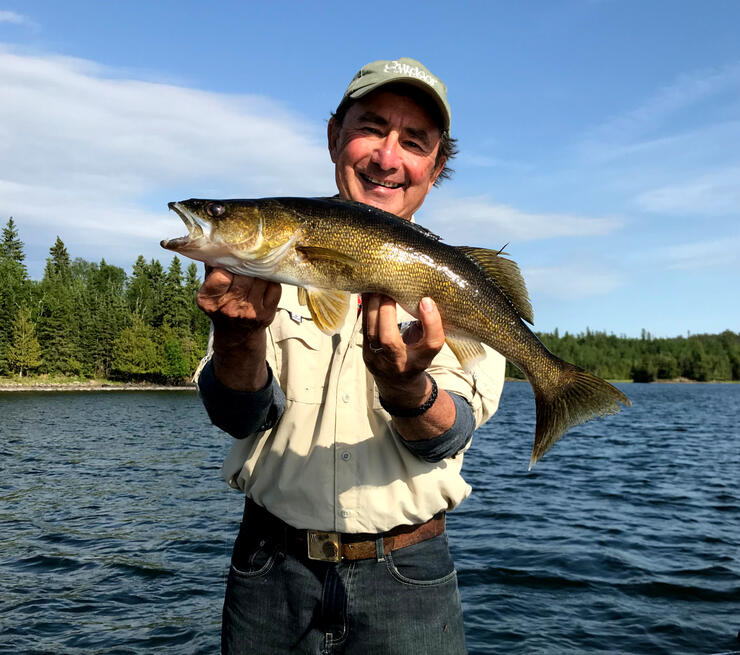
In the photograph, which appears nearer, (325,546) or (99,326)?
(325,546)

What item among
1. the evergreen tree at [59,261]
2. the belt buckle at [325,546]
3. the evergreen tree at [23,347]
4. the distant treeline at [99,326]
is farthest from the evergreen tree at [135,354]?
the belt buckle at [325,546]

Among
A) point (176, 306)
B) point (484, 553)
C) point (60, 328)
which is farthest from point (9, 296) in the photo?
point (484, 553)

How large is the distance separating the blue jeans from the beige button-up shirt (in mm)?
214

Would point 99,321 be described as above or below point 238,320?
above

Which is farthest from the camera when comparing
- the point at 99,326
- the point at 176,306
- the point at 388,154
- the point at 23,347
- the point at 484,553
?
the point at 176,306

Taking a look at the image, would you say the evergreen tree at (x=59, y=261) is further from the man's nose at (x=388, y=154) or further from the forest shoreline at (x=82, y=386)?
the man's nose at (x=388, y=154)

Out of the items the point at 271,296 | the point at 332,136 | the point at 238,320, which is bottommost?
the point at 238,320

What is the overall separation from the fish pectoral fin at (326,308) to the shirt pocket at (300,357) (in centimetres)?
40

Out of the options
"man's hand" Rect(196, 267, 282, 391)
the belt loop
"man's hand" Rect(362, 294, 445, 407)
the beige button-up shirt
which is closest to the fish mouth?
"man's hand" Rect(196, 267, 282, 391)

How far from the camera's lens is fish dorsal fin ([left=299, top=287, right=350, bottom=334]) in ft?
9.92

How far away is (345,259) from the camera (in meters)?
2.96

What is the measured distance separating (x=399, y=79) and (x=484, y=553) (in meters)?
10.0

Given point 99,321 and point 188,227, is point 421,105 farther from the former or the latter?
point 99,321

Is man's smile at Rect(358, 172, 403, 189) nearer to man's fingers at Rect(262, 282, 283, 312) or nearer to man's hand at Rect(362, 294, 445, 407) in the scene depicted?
man's hand at Rect(362, 294, 445, 407)
